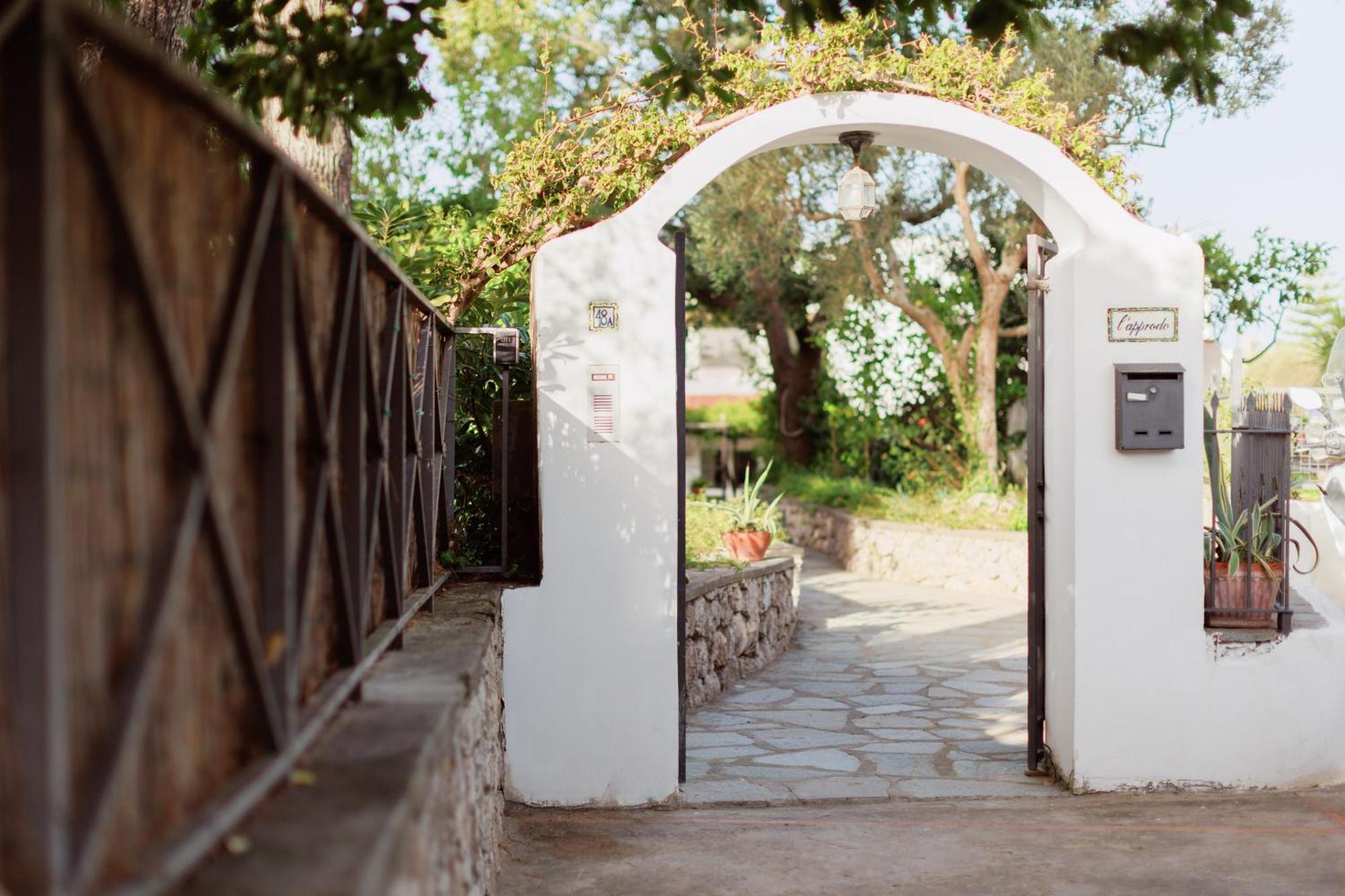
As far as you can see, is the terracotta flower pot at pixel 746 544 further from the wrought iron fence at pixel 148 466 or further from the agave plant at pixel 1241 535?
the wrought iron fence at pixel 148 466

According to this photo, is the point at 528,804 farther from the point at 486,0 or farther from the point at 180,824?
the point at 486,0

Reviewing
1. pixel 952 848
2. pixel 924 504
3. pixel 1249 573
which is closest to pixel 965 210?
pixel 924 504

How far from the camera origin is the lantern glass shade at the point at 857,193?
23.6ft

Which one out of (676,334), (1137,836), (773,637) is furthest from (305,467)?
(773,637)

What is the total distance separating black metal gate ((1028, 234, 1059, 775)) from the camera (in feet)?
19.9

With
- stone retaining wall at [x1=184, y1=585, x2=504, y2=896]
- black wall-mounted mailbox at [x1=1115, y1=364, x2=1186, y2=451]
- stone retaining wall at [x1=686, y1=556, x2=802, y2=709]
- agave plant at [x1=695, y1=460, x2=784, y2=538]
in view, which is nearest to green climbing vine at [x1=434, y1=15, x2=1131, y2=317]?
black wall-mounted mailbox at [x1=1115, y1=364, x2=1186, y2=451]

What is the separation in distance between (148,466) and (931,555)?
12034 mm

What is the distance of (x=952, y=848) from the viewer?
4867 mm

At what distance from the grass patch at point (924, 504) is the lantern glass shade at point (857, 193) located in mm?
5230

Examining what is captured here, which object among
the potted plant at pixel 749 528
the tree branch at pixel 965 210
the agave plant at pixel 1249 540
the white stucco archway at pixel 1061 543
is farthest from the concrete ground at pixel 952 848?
the tree branch at pixel 965 210

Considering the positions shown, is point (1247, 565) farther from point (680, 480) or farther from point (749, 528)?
point (749, 528)

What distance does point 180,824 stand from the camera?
1.79 metres

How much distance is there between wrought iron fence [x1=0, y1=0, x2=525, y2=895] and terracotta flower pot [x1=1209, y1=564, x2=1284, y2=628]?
178 inches

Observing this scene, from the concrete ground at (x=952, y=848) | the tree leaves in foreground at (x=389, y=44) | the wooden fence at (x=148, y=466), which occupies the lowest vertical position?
the concrete ground at (x=952, y=848)
